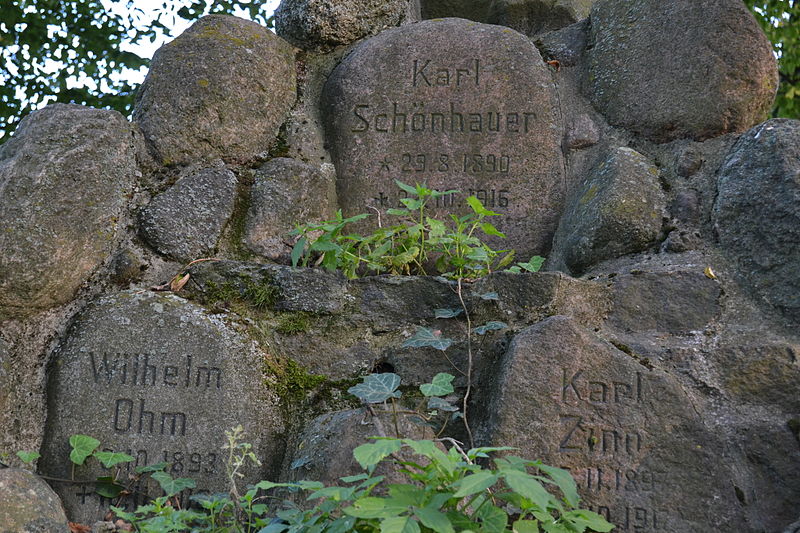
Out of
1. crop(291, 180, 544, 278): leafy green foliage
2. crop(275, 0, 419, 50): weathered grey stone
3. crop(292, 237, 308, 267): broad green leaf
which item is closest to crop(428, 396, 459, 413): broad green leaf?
crop(291, 180, 544, 278): leafy green foliage

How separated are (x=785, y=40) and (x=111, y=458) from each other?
537 cm

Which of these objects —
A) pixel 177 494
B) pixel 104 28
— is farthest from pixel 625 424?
pixel 104 28

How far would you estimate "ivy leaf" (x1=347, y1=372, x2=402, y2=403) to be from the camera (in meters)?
2.10

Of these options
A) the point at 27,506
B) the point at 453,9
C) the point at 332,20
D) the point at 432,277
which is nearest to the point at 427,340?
the point at 432,277

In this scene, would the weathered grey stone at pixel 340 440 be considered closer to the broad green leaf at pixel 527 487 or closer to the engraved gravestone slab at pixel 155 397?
the engraved gravestone slab at pixel 155 397

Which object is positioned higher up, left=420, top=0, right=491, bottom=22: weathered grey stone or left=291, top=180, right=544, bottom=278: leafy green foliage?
left=420, top=0, right=491, bottom=22: weathered grey stone

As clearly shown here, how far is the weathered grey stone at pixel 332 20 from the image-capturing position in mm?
3291

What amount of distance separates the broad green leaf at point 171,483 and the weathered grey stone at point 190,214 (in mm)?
704

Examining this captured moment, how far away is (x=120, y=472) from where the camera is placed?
228cm

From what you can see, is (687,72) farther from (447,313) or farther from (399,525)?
→ (399,525)

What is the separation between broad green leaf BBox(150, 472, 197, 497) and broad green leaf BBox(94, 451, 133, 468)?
0.08 m

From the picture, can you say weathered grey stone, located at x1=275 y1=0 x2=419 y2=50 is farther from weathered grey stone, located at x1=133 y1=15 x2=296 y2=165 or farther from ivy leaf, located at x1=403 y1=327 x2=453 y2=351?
ivy leaf, located at x1=403 y1=327 x2=453 y2=351

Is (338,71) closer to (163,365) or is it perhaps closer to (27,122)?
(27,122)

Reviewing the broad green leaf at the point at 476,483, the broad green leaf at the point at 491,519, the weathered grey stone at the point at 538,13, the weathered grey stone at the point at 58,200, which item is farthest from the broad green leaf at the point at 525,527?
the weathered grey stone at the point at 538,13
